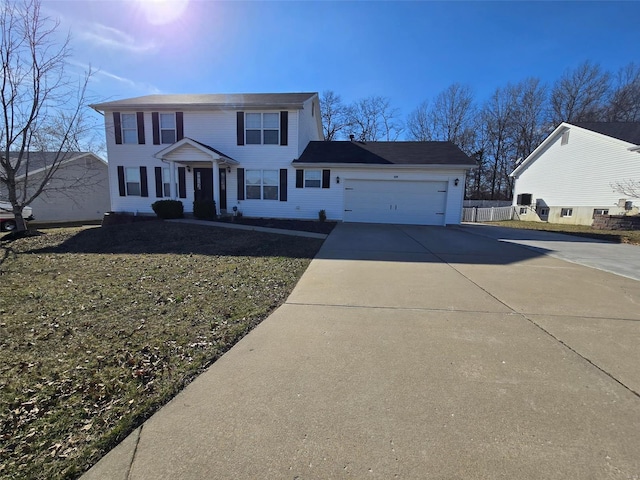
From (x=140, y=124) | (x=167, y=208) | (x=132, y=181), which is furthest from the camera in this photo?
(x=132, y=181)

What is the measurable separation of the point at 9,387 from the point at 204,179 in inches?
563

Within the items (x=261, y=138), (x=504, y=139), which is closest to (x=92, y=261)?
(x=261, y=138)

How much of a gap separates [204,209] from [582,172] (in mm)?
22949

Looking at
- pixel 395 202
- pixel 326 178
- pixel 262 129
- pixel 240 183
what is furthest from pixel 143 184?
pixel 395 202

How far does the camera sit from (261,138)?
14977mm

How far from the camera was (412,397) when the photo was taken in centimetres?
228

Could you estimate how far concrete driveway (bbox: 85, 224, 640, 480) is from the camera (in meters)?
1.69

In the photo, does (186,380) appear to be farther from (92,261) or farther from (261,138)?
(261,138)

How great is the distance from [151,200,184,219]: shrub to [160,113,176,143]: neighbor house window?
3.50 meters

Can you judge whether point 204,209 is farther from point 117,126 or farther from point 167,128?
point 117,126

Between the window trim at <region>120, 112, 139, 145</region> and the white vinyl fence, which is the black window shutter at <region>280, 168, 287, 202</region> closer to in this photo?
the window trim at <region>120, 112, 139, 145</region>

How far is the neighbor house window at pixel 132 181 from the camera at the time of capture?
15.8 m

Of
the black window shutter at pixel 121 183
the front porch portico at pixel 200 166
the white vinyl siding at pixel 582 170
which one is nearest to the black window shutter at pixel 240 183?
the front porch portico at pixel 200 166

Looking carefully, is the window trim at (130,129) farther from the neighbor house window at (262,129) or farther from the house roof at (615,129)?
the house roof at (615,129)
